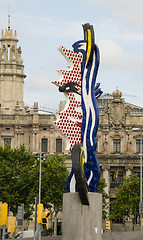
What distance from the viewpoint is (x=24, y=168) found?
323 feet

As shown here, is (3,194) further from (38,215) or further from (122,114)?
(38,215)

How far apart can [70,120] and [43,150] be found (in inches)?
2656

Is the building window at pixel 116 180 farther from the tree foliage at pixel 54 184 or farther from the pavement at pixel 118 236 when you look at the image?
the pavement at pixel 118 236

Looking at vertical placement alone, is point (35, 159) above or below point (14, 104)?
below

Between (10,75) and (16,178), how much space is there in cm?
2894

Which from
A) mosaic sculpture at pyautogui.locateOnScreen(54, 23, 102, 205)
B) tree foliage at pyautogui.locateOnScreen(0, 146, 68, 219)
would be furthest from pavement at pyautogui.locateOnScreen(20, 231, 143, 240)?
tree foliage at pyautogui.locateOnScreen(0, 146, 68, 219)

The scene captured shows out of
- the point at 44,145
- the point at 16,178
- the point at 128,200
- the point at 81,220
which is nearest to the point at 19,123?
the point at 44,145

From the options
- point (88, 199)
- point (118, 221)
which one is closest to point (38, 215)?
point (88, 199)

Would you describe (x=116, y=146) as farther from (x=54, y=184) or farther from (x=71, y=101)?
(x=71, y=101)

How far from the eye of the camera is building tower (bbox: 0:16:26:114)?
399 feet

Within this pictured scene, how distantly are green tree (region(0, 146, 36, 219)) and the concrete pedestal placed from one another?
49.1 meters

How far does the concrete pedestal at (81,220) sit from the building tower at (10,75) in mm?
73645

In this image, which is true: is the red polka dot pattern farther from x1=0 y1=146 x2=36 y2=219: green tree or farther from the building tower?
the building tower

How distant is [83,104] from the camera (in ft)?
165
